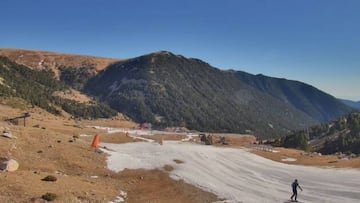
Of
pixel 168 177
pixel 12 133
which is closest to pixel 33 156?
pixel 12 133

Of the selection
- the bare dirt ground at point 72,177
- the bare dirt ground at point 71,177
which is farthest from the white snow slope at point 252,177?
the bare dirt ground at point 71,177

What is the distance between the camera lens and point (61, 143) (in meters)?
63.1

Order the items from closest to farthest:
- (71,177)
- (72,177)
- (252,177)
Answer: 1. (71,177)
2. (72,177)
3. (252,177)

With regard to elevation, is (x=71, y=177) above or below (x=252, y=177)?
above

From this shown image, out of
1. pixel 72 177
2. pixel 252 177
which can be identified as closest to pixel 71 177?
pixel 72 177

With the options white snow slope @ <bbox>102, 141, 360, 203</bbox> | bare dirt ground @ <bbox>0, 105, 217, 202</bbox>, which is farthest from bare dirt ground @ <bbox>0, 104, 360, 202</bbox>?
white snow slope @ <bbox>102, 141, 360, 203</bbox>

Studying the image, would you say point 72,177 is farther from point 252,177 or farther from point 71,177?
point 252,177

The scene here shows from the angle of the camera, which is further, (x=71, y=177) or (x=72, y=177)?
(x=72, y=177)

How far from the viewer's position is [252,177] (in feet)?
208

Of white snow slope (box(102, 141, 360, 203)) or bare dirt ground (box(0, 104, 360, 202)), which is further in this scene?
white snow slope (box(102, 141, 360, 203))

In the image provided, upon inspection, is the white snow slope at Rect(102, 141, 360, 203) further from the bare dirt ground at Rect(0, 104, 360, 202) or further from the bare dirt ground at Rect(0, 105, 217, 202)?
the bare dirt ground at Rect(0, 105, 217, 202)

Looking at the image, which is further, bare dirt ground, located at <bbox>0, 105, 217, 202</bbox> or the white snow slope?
the white snow slope

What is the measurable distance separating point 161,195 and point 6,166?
1596cm

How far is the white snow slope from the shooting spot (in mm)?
48469
